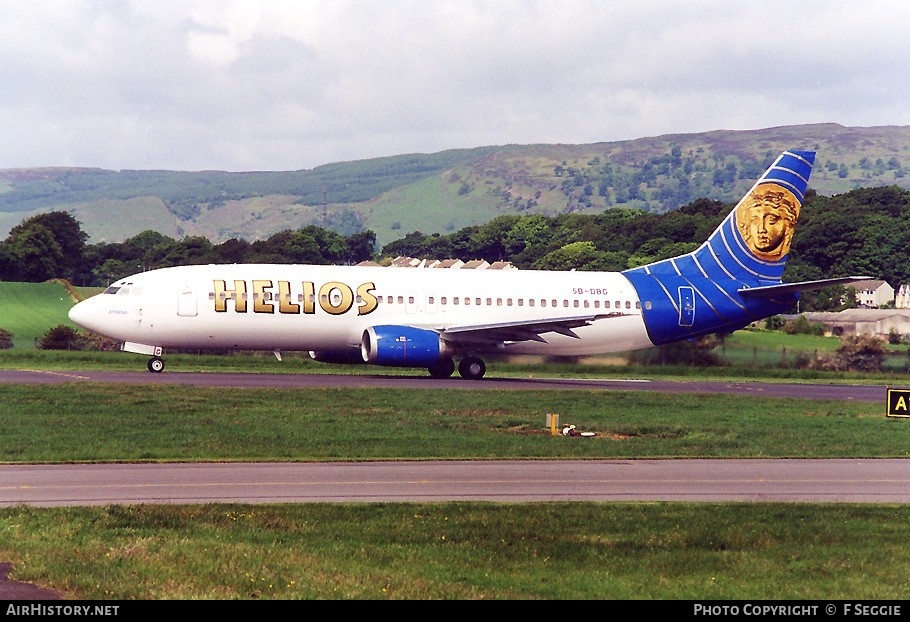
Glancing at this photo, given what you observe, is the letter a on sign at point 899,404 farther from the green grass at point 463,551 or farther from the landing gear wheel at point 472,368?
the landing gear wheel at point 472,368

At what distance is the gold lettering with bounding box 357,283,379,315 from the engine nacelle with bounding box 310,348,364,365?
2.08 metres

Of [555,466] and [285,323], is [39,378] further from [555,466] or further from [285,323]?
[555,466]

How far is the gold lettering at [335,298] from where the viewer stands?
150 feet

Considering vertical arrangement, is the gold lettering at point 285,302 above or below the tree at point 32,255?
below

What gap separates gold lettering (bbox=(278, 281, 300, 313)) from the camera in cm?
4519

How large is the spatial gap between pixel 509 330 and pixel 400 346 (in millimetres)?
4423

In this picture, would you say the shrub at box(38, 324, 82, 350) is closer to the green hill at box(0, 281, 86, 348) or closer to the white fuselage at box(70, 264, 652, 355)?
the green hill at box(0, 281, 86, 348)

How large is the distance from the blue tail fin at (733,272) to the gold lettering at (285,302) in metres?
14.4

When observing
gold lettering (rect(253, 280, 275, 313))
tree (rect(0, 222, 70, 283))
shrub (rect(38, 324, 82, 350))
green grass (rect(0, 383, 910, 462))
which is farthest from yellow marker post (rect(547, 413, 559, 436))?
tree (rect(0, 222, 70, 283))

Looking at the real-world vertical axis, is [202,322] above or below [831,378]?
above

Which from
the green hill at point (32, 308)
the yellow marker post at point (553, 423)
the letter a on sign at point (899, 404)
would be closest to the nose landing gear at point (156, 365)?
the yellow marker post at point (553, 423)

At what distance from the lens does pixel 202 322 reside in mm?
44812

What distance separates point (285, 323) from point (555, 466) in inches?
851
